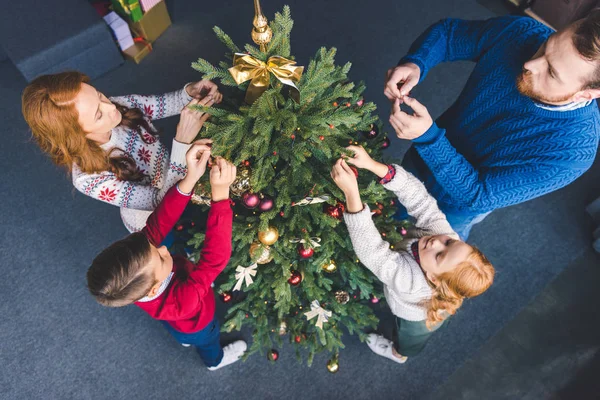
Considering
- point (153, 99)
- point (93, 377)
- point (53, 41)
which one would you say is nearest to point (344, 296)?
point (153, 99)

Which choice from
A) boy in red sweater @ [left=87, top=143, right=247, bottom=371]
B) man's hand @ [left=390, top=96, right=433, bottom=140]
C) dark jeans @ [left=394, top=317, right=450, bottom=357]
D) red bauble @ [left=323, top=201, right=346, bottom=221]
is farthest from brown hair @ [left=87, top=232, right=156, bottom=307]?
dark jeans @ [left=394, top=317, right=450, bottom=357]

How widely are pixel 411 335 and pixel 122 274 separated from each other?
138 centimetres

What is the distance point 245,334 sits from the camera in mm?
2609

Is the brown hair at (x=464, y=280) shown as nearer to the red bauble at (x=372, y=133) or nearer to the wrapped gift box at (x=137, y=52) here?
the red bauble at (x=372, y=133)

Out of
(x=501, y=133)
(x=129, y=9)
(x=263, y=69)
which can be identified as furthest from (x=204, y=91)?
(x=129, y=9)

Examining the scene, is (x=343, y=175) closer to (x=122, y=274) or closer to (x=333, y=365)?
(x=122, y=274)

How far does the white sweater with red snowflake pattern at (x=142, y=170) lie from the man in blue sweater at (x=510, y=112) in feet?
2.93

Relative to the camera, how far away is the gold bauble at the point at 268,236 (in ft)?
5.13

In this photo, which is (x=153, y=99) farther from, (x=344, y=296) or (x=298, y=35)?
(x=298, y=35)

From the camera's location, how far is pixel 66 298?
A: 2676 millimetres

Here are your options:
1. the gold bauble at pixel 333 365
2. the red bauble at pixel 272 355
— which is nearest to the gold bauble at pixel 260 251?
the red bauble at pixel 272 355

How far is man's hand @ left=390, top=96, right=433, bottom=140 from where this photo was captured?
148 centimetres

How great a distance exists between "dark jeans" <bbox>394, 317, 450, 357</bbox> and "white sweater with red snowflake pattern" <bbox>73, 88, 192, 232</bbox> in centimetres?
124

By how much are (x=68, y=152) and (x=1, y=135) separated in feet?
6.70
